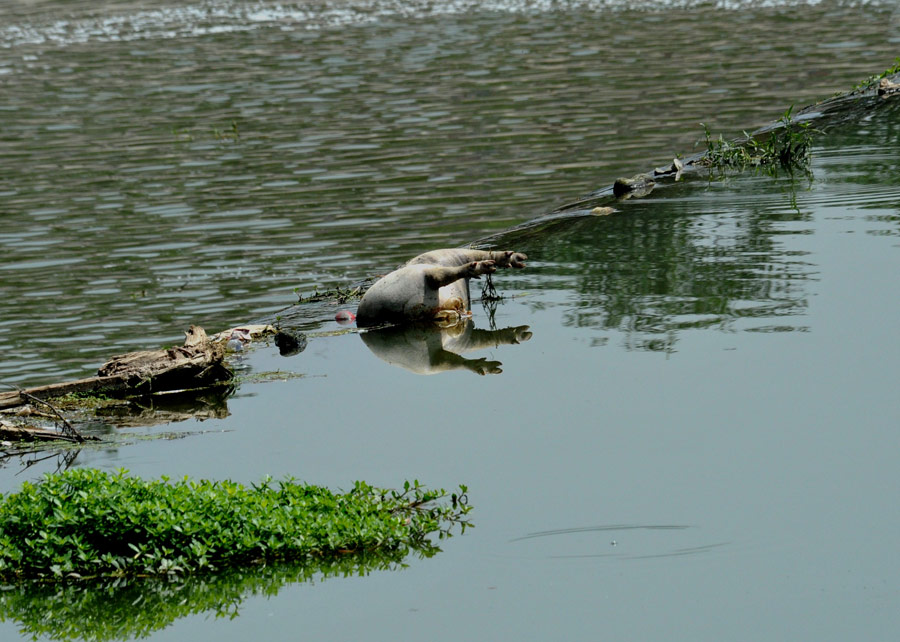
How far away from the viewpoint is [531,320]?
11680 mm

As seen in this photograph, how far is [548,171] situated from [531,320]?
28.7 feet

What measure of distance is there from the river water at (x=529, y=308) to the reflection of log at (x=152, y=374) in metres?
0.36

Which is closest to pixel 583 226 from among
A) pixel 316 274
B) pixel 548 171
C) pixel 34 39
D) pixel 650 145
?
pixel 316 274

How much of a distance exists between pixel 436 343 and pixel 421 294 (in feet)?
2.47

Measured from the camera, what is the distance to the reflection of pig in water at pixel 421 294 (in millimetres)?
11977

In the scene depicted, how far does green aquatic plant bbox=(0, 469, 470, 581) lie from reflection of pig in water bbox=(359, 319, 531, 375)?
3.30 metres

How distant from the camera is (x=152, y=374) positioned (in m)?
10.6

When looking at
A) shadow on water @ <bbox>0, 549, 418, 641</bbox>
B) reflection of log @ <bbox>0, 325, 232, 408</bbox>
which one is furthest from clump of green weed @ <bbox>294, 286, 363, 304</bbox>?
shadow on water @ <bbox>0, 549, 418, 641</bbox>

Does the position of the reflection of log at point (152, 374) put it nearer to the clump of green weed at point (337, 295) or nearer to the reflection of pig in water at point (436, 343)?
the reflection of pig in water at point (436, 343)

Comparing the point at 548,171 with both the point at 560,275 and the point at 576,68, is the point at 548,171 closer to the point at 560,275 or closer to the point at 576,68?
the point at 560,275

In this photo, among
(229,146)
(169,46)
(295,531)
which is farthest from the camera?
(169,46)

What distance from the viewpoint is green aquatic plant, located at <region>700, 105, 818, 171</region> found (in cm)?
1706

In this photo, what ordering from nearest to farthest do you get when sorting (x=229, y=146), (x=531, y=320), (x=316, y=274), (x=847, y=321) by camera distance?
(x=847, y=321)
(x=531, y=320)
(x=316, y=274)
(x=229, y=146)

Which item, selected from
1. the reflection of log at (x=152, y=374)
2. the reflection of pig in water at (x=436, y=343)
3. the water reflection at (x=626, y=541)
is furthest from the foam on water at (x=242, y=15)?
the water reflection at (x=626, y=541)
